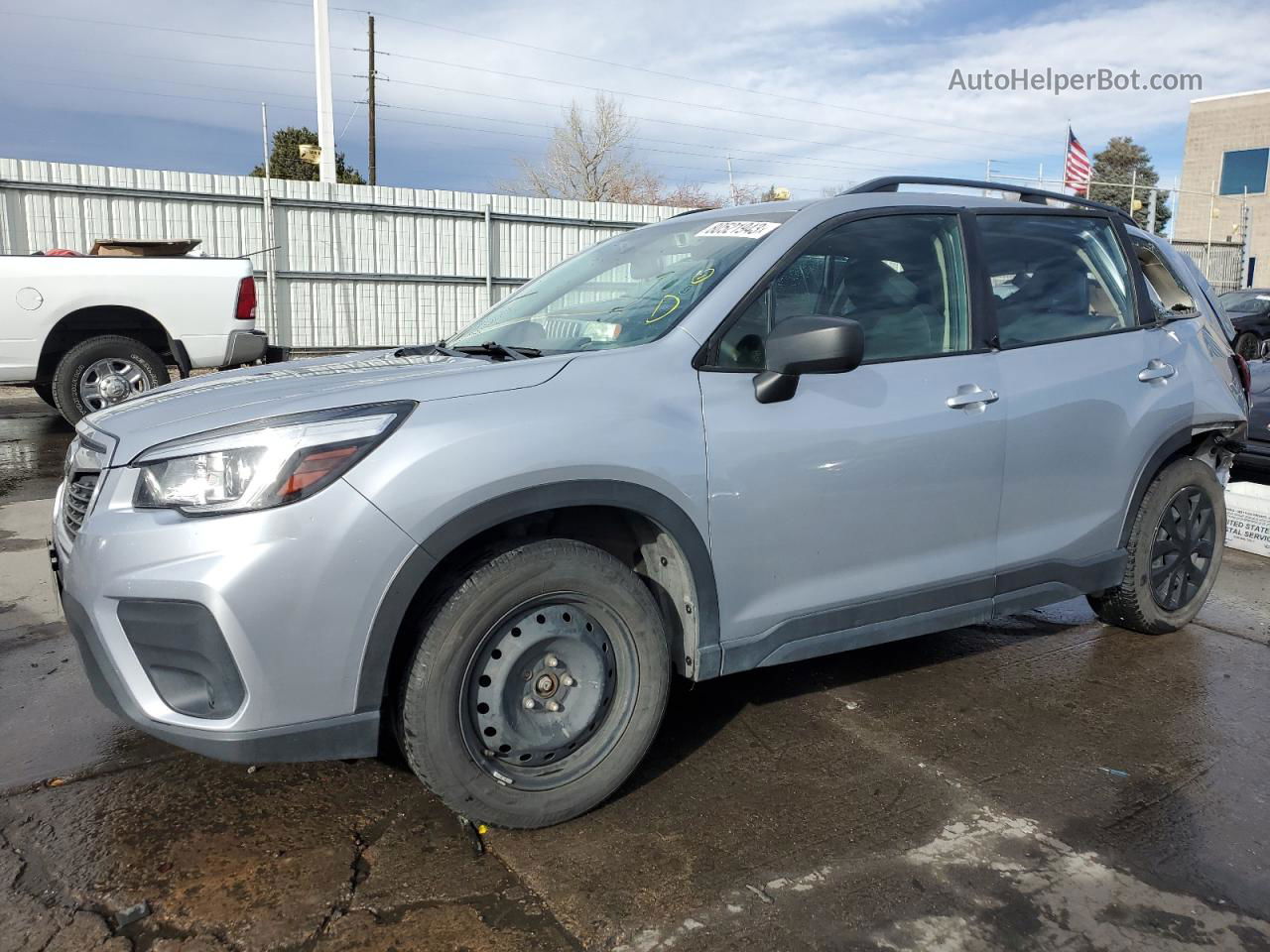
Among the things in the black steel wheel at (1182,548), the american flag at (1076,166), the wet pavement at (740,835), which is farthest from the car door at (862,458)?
the american flag at (1076,166)

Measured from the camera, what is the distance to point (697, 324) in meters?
2.93

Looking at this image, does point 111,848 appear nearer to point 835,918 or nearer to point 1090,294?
point 835,918

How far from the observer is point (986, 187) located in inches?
157

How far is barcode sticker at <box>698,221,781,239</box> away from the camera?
10.7 ft

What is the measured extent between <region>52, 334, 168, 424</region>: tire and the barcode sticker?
696 centimetres

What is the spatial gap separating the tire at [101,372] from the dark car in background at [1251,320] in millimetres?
17920

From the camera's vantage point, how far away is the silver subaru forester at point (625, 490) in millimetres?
2355

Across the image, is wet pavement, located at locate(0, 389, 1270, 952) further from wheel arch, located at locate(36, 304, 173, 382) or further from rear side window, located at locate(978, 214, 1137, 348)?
wheel arch, located at locate(36, 304, 173, 382)

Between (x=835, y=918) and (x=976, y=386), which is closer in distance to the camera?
(x=835, y=918)

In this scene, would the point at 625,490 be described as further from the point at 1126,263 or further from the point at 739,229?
the point at 1126,263

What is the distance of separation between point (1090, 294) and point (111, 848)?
3.91m

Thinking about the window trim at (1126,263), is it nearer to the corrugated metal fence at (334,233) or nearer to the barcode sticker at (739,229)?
the barcode sticker at (739,229)

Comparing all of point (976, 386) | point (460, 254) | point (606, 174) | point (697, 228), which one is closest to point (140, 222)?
point (460, 254)

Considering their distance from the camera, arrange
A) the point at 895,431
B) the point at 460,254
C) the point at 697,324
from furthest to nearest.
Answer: the point at 460,254
the point at 895,431
the point at 697,324
